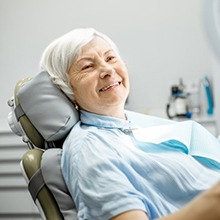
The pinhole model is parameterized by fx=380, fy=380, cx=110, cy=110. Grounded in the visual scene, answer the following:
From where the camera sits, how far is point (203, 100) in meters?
2.88

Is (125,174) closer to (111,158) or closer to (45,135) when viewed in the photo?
(111,158)

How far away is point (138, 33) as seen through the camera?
3.01m

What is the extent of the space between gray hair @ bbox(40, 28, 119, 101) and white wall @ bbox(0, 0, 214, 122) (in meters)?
1.69

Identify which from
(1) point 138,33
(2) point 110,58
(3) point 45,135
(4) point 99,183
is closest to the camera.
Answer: (4) point 99,183

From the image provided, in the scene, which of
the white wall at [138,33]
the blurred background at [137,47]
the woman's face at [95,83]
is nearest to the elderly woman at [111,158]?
the woman's face at [95,83]

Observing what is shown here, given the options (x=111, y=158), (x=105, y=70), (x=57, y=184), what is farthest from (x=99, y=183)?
(x=105, y=70)

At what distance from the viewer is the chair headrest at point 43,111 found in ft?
4.19

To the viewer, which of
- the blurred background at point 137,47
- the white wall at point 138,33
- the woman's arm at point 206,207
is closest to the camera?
the woman's arm at point 206,207

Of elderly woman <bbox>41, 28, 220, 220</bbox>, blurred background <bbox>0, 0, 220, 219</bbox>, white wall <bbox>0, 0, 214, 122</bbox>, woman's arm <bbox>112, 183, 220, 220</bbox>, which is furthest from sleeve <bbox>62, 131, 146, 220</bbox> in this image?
white wall <bbox>0, 0, 214, 122</bbox>

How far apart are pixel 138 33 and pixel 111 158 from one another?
2.12 metres

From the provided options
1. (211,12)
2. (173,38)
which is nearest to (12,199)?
(173,38)

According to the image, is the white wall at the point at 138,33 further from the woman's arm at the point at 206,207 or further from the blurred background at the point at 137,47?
the woman's arm at the point at 206,207

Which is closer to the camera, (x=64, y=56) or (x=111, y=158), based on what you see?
(x=111, y=158)

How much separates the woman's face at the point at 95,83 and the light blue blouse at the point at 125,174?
0.08m
